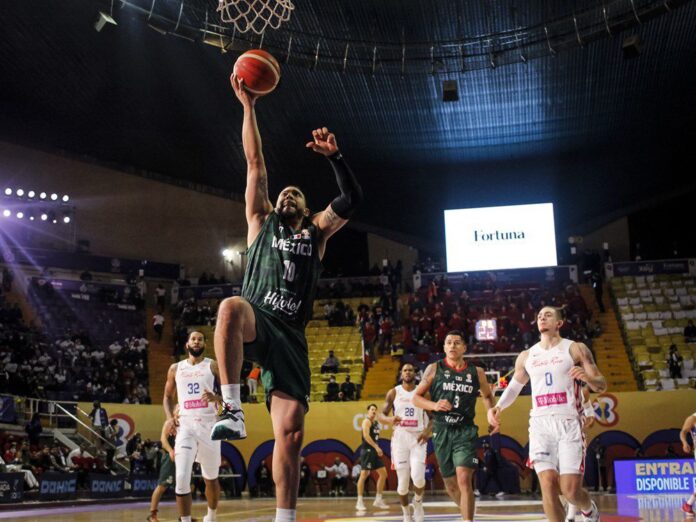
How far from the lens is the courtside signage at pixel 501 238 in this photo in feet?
101

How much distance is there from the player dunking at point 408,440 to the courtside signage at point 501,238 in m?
18.4

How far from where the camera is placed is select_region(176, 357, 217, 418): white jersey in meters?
9.72

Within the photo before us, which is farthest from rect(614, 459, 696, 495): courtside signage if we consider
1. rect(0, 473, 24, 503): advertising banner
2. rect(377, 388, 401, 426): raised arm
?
rect(0, 473, 24, 503): advertising banner

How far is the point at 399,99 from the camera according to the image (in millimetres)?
25219

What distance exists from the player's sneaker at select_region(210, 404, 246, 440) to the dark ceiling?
54.2ft

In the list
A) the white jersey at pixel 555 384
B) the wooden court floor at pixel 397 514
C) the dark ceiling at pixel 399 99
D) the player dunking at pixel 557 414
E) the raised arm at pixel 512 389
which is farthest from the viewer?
the dark ceiling at pixel 399 99

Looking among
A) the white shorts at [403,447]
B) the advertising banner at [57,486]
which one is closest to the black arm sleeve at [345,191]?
the white shorts at [403,447]

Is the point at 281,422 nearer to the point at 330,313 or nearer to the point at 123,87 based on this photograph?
the point at 123,87

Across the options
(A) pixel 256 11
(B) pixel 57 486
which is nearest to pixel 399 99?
(A) pixel 256 11

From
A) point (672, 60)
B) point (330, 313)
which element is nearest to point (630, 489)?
point (672, 60)

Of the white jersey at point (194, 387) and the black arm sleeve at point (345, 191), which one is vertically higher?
the black arm sleeve at point (345, 191)

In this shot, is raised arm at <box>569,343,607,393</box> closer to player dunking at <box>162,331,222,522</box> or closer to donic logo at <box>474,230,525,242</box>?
player dunking at <box>162,331,222,522</box>

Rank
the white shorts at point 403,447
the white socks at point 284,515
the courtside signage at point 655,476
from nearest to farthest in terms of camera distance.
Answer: the white socks at point 284,515 → the white shorts at point 403,447 → the courtside signage at point 655,476

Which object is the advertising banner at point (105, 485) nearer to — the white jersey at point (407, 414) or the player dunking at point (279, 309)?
the white jersey at point (407, 414)
